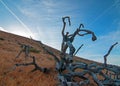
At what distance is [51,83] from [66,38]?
8.35 feet

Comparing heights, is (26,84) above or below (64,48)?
below

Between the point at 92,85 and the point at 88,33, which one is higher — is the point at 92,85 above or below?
below

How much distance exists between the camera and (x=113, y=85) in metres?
9.67

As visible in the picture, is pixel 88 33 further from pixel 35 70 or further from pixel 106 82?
pixel 35 70

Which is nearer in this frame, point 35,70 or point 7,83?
point 7,83

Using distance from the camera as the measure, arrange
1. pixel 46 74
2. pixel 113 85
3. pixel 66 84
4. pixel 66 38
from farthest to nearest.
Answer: pixel 46 74 → pixel 66 38 → pixel 113 85 → pixel 66 84

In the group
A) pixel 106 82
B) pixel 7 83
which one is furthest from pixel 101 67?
pixel 7 83

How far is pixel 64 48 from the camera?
10.8m

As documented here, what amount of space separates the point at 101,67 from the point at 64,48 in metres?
2.29

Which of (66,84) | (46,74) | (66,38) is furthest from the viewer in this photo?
(46,74)

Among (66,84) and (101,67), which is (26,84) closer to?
(66,84)

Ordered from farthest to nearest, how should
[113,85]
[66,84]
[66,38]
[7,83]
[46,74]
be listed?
[46,74], [66,38], [113,85], [7,83], [66,84]

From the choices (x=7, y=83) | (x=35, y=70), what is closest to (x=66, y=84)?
(x=7, y=83)

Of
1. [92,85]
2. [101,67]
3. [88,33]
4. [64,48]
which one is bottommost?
[92,85]
